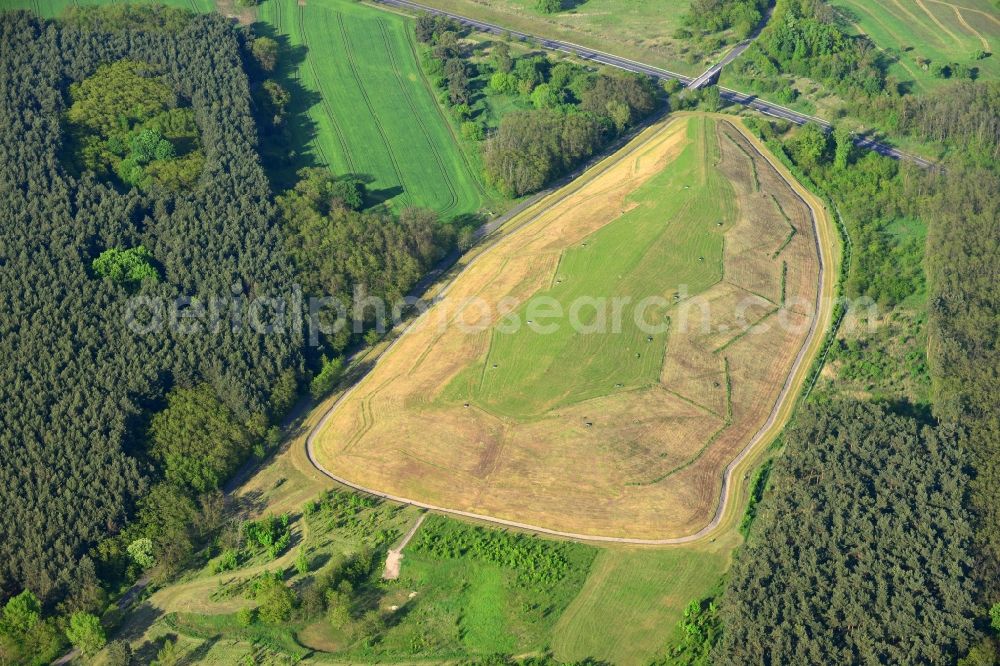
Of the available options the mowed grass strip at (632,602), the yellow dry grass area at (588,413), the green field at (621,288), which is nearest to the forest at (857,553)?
the mowed grass strip at (632,602)

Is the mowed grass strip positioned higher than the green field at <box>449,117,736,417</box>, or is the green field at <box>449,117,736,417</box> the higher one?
the green field at <box>449,117,736,417</box>

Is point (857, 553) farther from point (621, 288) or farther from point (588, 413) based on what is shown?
point (621, 288)

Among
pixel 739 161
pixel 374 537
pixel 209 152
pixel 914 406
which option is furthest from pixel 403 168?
pixel 914 406

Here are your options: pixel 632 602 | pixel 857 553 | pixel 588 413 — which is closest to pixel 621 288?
pixel 588 413

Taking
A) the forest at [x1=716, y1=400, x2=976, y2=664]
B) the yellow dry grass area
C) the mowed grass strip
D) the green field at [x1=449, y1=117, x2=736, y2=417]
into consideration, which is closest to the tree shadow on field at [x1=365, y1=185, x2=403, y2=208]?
the yellow dry grass area

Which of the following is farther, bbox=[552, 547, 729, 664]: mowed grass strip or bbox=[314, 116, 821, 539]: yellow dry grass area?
bbox=[314, 116, 821, 539]: yellow dry grass area

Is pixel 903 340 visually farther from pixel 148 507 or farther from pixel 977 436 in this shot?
pixel 148 507

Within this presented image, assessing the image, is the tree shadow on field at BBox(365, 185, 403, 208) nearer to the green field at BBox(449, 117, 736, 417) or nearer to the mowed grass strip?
the green field at BBox(449, 117, 736, 417)
